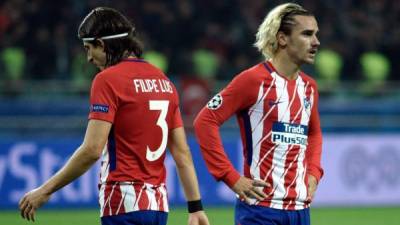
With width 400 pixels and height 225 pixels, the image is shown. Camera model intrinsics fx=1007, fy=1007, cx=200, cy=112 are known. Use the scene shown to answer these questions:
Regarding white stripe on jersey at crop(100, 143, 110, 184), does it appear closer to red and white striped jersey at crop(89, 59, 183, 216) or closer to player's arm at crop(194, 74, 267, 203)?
red and white striped jersey at crop(89, 59, 183, 216)

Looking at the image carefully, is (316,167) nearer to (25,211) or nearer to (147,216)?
(147,216)

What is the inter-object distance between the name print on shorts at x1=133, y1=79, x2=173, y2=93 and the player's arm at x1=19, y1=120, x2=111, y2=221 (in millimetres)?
298

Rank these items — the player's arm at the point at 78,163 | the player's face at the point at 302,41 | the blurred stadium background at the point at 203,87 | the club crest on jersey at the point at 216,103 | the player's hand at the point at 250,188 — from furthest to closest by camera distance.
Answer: the blurred stadium background at the point at 203,87, the player's face at the point at 302,41, the club crest on jersey at the point at 216,103, the player's hand at the point at 250,188, the player's arm at the point at 78,163

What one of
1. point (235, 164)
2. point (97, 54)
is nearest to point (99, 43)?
point (97, 54)

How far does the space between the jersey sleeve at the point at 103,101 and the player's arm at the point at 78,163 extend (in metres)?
0.04

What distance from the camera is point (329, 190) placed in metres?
16.0

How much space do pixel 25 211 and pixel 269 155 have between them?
1.51 metres

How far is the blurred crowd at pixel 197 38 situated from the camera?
1733cm

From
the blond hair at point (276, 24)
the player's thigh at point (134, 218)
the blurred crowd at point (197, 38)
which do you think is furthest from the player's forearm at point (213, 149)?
the blurred crowd at point (197, 38)

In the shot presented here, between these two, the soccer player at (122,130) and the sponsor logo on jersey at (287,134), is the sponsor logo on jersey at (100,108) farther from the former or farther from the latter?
the sponsor logo on jersey at (287,134)

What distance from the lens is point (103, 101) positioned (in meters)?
5.08

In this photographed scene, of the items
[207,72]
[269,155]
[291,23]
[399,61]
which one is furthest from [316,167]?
[399,61]

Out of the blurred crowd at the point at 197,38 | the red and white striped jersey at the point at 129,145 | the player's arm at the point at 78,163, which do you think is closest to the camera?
the player's arm at the point at 78,163

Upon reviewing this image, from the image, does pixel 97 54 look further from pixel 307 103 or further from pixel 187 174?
pixel 307 103
